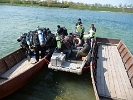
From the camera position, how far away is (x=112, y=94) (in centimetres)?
708

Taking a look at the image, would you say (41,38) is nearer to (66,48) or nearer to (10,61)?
(66,48)

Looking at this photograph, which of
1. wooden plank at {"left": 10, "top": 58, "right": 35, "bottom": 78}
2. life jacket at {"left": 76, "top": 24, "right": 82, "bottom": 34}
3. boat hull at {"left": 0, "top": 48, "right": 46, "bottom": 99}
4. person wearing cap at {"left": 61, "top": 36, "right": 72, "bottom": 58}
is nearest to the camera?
boat hull at {"left": 0, "top": 48, "right": 46, "bottom": 99}

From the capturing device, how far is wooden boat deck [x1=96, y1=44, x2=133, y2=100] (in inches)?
280

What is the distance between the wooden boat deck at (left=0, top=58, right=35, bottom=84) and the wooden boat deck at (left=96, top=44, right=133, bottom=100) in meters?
3.42

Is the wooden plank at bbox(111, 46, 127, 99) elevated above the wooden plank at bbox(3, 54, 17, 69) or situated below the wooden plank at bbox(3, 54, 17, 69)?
below

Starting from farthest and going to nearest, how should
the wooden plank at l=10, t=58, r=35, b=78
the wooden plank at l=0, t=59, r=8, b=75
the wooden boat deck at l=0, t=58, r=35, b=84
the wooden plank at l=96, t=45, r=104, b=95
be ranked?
the wooden plank at l=10, t=58, r=35, b=78
the wooden plank at l=0, t=59, r=8, b=75
the wooden boat deck at l=0, t=58, r=35, b=84
the wooden plank at l=96, t=45, r=104, b=95

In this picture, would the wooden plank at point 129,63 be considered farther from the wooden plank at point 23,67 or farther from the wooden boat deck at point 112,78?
the wooden plank at point 23,67

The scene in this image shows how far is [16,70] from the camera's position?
8.40 metres

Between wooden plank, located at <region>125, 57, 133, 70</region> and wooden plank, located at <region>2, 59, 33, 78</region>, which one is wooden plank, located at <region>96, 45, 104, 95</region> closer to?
wooden plank, located at <region>125, 57, 133, 70</region>

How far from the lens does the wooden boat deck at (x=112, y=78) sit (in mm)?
7109

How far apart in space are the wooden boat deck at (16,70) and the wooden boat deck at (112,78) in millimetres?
3420

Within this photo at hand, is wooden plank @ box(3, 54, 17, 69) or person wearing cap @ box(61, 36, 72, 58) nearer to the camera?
wooden plank @ box(3, 54, 17, 69)

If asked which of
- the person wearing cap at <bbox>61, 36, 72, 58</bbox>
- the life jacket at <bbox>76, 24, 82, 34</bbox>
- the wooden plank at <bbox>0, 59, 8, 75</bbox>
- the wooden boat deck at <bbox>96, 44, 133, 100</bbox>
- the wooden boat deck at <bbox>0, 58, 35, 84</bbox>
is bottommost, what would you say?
the wooden boat deck at <bbox>96, 44, 133, 100</bbox>

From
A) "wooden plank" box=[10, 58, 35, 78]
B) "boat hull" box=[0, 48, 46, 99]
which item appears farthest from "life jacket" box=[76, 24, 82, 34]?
"boat hull" box=[0, 48, 46, 99]
